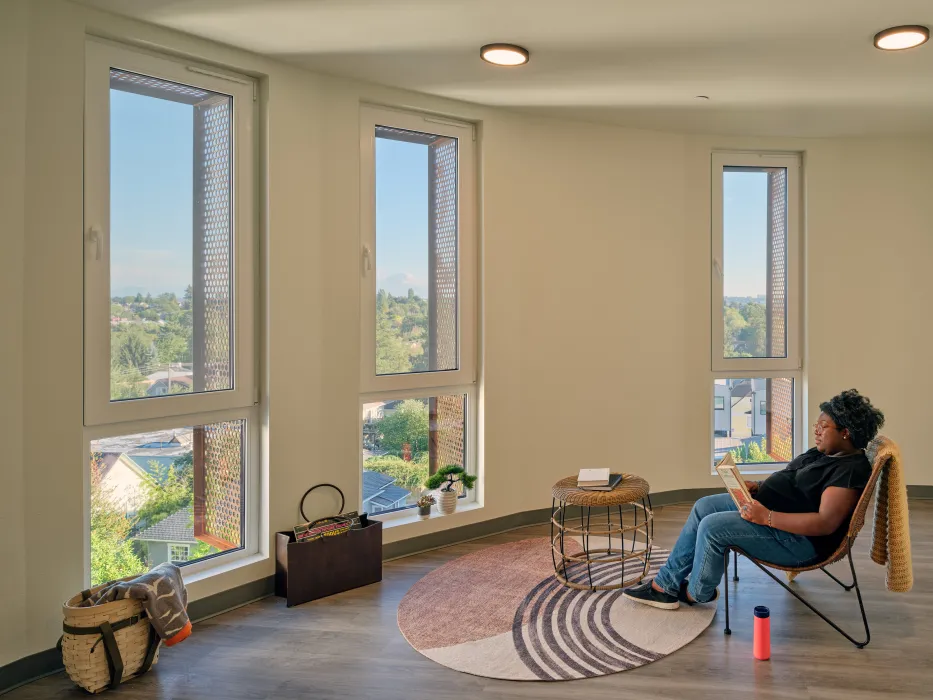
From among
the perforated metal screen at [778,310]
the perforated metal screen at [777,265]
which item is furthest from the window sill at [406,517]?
the perforated metal screen at [777,265]

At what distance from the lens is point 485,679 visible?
2.83 meters

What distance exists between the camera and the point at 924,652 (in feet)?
9.78

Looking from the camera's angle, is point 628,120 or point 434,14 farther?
point 628,120

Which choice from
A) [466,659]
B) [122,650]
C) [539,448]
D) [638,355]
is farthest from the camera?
[638,355]

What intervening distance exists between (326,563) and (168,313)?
1.40 metres

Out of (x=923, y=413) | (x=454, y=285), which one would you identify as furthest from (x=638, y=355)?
(x=923, y=413)

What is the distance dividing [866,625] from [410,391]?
2490 mm

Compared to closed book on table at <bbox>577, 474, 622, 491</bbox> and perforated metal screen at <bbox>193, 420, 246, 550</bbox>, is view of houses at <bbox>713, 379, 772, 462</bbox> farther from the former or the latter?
perforated metal screen at <bbox>193, 420, 246, 550</bbox>

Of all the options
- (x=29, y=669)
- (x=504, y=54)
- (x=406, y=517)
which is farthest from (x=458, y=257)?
(x=29, y=669)

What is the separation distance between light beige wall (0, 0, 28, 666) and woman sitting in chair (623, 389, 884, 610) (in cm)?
269

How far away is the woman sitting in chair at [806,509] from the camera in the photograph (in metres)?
3.00

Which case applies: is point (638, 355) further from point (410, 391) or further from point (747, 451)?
point (410, 391)

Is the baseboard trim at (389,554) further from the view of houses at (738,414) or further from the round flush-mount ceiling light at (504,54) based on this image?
the round flush-mount ceiling light at (504,54)

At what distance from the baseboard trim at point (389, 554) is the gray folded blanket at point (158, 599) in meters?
0.28
